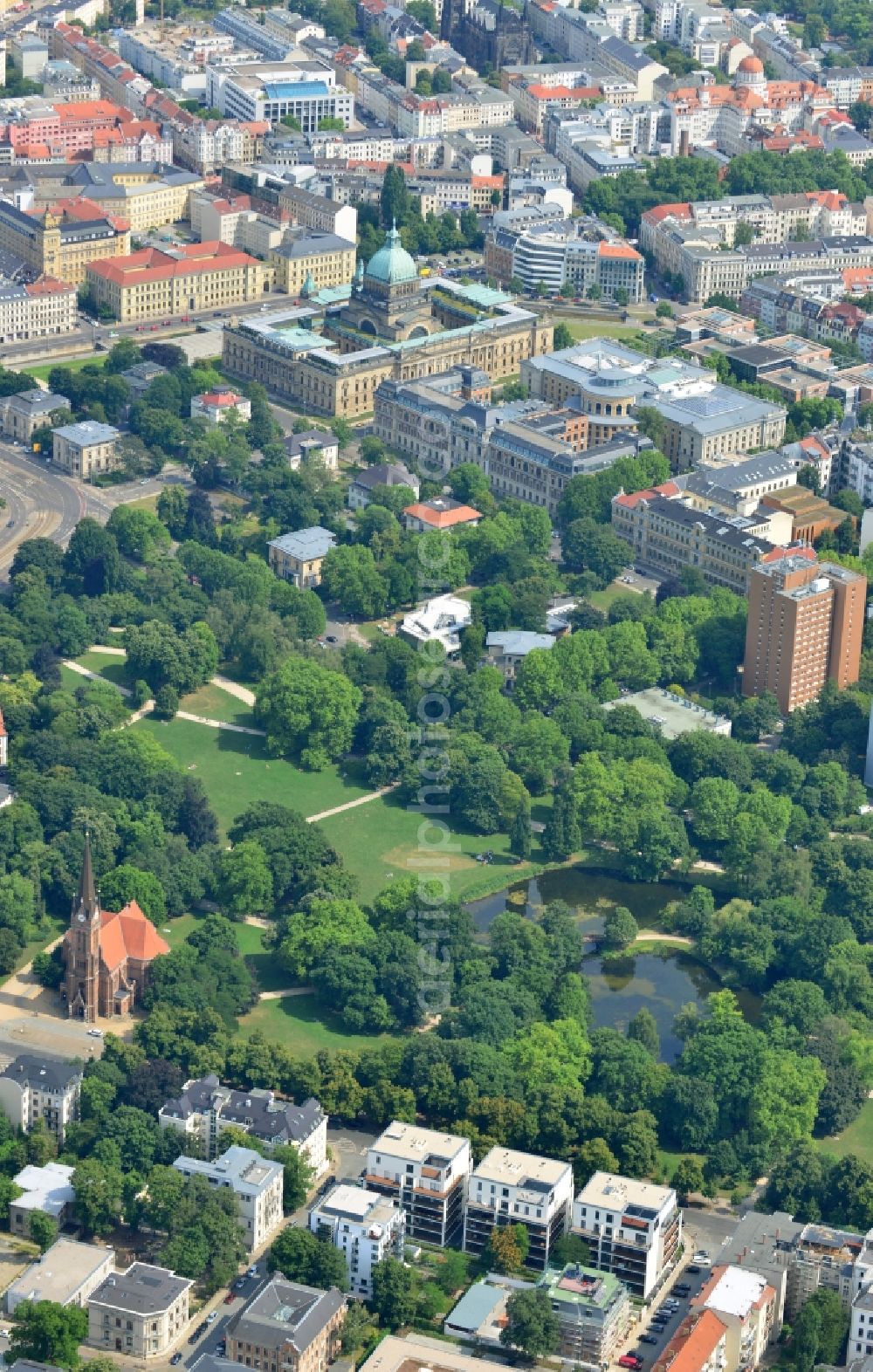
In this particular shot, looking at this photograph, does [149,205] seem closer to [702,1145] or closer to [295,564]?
[295,564]

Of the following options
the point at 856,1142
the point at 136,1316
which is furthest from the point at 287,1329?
the point at 856,1142

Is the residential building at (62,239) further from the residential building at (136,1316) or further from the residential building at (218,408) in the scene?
the residential building at (136,1316)

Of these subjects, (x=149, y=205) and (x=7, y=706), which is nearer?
(x=7, y=706)

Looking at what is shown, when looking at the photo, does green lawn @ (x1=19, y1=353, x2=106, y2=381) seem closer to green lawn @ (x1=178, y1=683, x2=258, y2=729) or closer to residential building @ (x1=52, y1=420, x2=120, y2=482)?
residential building @ (x1=52, y1=420, x2=120, y2=482)

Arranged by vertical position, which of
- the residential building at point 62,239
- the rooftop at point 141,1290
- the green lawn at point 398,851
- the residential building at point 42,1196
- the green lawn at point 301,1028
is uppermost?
the residential building at point 62,239

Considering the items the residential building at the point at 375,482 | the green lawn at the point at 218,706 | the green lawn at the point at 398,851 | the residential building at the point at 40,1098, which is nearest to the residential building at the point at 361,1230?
the residential building at the point at 40,1098

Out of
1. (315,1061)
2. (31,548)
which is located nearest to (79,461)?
(31,548)

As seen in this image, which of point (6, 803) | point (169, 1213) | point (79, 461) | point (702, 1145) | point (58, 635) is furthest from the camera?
point (79, 461)
